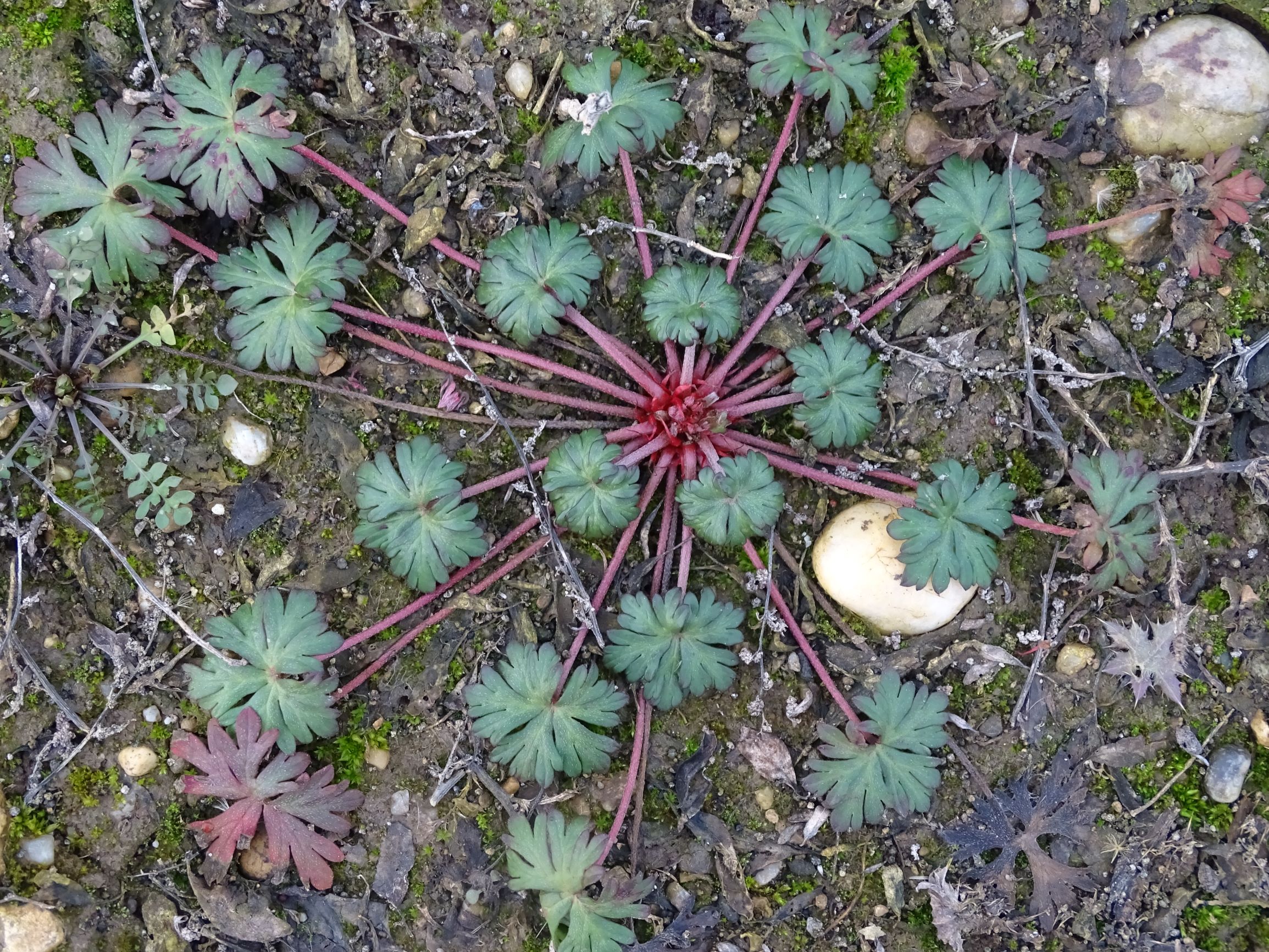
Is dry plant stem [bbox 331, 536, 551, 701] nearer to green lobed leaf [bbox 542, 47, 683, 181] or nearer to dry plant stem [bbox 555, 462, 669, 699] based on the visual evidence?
dry plant stem [bbox 555, 462, 669, 699]

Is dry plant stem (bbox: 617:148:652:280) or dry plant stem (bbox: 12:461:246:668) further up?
→ dry plant stem (bbox: 617:148:652:280)

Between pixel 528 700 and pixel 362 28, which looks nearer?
pixel 528 700

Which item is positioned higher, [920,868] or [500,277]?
[500,277]

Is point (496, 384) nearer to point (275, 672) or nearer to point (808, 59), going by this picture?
point (275, 672)

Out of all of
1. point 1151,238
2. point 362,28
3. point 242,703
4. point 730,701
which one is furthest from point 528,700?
point 1151,238

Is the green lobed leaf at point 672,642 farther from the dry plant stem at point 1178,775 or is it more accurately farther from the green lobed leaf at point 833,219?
the dry plant stem at point 1178,775

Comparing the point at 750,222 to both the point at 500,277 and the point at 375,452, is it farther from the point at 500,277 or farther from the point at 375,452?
the point at 375,452

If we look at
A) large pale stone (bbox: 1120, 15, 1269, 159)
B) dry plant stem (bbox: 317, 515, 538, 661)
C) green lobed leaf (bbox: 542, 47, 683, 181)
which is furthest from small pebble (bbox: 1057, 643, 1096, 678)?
green lobed leaf (bbox: 542, 47, 683, 181)
